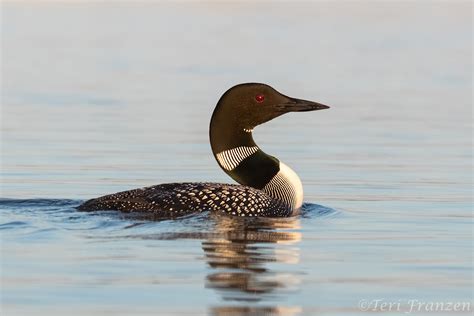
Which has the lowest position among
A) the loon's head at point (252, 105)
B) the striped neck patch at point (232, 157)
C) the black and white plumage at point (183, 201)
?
the black and white plumage at point (183, 201)

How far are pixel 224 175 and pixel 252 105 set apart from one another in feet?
6.15

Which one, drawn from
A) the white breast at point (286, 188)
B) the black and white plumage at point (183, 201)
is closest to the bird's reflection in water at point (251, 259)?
the black and white plumage at point (183, 201)

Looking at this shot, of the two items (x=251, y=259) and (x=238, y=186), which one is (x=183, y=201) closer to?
(x=238, y=186)

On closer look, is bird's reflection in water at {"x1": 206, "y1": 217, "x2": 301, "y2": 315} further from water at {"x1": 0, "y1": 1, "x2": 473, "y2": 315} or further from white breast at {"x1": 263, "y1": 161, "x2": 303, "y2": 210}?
white breast at {"x1": 263, "y1": 161, "x2": 303, "y2": 210}

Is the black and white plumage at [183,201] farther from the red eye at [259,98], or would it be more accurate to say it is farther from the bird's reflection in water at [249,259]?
the red eye at [259,98]

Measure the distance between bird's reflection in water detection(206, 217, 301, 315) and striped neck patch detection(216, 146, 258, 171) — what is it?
735mm

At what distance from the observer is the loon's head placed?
955 centimetres

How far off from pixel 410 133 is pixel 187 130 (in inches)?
88.3

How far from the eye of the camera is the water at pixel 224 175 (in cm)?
666

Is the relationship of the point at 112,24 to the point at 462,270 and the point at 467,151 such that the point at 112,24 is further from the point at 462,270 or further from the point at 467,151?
the point at 462,270

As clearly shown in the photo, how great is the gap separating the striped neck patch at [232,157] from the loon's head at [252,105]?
6.9 inches

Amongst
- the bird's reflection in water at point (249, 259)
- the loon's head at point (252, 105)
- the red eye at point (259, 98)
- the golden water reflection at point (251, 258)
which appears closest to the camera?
the bird's reflection in water at point (249, 259)

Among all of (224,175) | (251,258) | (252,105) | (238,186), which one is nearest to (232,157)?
(252,105)

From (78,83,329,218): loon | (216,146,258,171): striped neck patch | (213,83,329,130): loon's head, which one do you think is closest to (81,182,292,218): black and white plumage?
(78,83,329,218): loon
